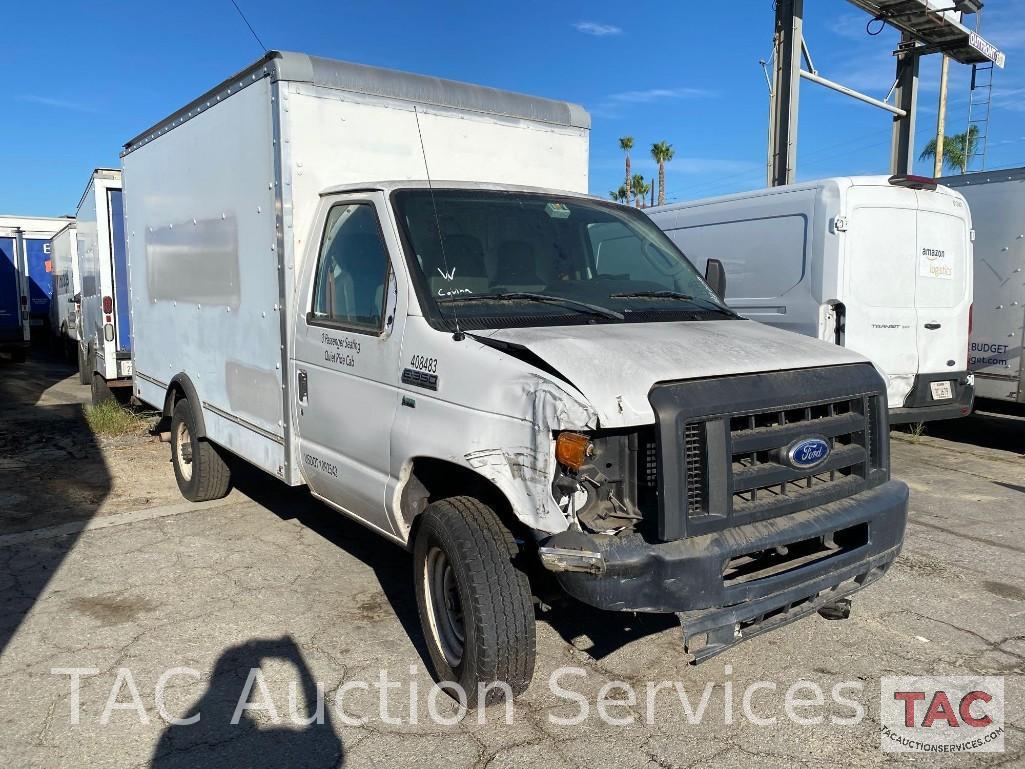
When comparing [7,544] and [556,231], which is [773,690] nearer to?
[556,231]

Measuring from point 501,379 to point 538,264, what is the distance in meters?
1.23

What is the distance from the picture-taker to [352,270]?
4.27 metres

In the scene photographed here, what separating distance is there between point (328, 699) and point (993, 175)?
8758 millimetres

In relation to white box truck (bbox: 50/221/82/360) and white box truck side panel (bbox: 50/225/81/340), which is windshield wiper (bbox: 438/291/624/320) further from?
white box truck side panel (bbox: 50/225/81/340)

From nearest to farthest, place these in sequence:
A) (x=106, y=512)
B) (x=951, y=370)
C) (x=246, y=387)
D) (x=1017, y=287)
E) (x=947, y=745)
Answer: (x=947, y=745), (x=246, y=387), (x=106, y=512), (x=951, y=370), (x=1017, y=287)

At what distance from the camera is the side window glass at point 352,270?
406 centimetres

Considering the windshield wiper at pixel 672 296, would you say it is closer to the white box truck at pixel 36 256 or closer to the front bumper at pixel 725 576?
the front bumper at pixel 725 576

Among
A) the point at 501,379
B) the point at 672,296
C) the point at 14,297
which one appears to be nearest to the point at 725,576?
the point at 501,379

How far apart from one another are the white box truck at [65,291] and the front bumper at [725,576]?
35.9 feet

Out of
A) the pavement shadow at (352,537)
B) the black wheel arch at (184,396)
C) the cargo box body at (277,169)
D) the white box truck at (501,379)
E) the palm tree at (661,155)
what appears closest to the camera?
the white box truck at (501,379)

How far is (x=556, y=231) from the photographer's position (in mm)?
4473

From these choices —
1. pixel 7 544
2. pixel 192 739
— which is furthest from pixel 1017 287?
pixel 7 544

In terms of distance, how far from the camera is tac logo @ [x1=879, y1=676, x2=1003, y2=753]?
325cm

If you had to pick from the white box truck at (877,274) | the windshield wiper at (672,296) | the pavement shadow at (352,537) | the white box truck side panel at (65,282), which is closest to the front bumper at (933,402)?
the white box truck at (877,274)
